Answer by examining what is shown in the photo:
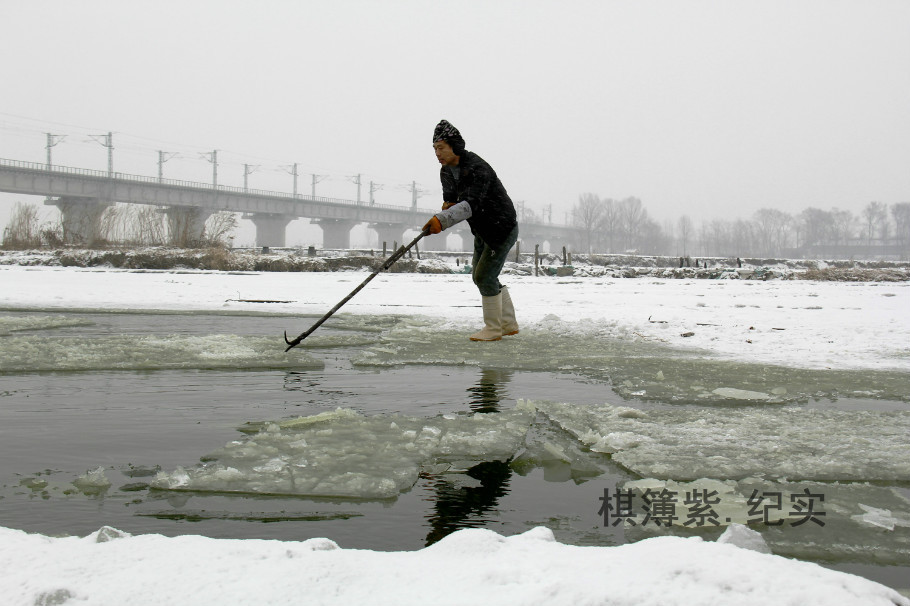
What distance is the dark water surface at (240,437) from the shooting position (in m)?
1.89

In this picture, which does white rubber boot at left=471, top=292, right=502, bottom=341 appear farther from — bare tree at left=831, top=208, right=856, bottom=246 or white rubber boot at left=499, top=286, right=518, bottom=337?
bare tree at left=831, top=208, right=856, bottom=246

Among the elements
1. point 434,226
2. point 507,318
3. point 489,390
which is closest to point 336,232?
point 507,318

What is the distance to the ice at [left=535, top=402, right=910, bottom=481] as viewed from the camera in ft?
8.08

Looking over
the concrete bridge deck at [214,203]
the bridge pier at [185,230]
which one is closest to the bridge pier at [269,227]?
the concrete bridge deck at [214,203]

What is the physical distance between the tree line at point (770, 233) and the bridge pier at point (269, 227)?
55.7m

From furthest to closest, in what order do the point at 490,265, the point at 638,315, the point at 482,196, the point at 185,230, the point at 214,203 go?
the point at 214,203, the point at 185,230, the point at 638,315, the point at 490,265, the point at 482,196

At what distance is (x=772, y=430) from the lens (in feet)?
10.0

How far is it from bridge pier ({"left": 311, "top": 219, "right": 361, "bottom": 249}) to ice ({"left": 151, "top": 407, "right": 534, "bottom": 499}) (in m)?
85.6

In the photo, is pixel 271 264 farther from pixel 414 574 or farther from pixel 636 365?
pixel 414 574

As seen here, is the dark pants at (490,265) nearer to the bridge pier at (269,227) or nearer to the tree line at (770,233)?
the bridge pier at (269,227)

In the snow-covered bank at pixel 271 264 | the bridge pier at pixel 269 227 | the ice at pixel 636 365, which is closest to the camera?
the ice at pixel 636 365

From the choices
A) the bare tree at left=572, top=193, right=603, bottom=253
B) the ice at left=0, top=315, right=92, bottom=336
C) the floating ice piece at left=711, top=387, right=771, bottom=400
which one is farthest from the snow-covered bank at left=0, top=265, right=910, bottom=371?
the bare tree at left=572, top=193, right=603, bottom=253

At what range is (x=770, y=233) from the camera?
133625mm

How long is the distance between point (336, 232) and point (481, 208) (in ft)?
274
